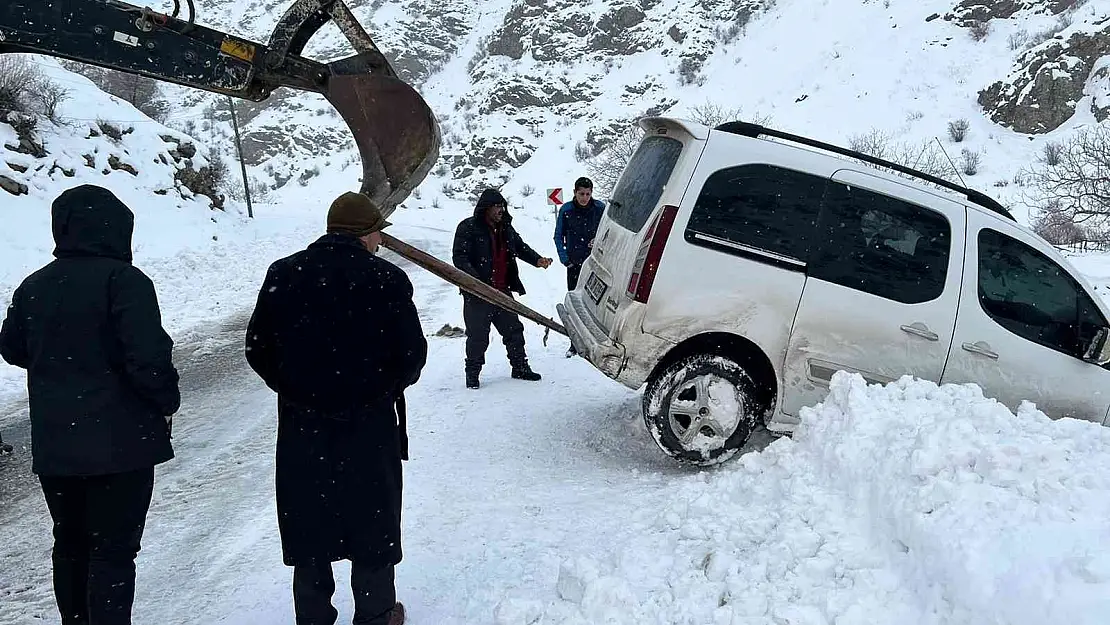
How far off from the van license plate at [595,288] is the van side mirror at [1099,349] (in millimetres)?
3151

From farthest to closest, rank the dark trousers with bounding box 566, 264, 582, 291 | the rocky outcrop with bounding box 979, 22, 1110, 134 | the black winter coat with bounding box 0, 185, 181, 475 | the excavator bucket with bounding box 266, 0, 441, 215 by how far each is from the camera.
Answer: the rocky outcrop with bounding box 979, 22, 1110, 134
the dark trousers with bounding box 566, 264, 582, 291
the excavator bucket with bounding box 266, 0, 441, 215
the black winter coat with bounding box 0, 185, 181, 475

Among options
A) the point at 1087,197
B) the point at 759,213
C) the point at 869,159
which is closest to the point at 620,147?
the point at 1087,197

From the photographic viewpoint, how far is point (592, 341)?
4945 millimetres

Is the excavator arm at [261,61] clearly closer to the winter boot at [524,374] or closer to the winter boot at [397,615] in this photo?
the winter boot at [397,615]

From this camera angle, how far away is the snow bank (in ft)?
7.88

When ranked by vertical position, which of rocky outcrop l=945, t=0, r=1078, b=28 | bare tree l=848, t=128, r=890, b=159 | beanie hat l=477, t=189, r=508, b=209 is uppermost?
rocky outcrop l=945, t=0, r=1078, b=28

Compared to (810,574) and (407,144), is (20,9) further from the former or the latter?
(810,574)

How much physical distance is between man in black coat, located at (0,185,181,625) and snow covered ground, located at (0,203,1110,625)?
2.29 feet

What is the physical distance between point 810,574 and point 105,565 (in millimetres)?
2757

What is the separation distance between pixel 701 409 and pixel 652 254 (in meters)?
1.06

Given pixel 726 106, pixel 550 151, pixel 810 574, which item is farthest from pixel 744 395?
pixel 550 151

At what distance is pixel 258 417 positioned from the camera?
20.6ft

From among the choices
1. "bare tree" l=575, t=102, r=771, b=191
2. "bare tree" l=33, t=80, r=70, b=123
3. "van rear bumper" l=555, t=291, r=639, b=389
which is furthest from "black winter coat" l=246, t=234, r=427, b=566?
"bare tree" l=575, t=102, r=771, b=191

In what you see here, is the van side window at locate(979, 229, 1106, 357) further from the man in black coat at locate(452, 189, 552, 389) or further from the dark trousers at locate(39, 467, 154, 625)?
the dark trousers at locate(39, 467, 154, 625)
